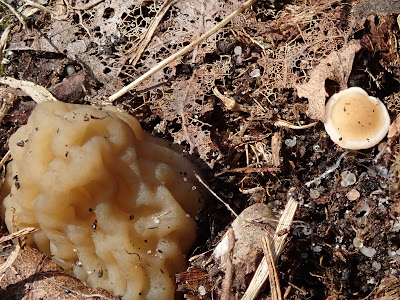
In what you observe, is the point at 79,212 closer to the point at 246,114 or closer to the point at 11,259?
the point at 11,259

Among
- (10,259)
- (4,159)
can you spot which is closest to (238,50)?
(4,159)

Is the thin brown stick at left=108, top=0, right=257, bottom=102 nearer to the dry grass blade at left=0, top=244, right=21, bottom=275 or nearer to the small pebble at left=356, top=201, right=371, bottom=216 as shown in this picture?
the dry grass blade at left=0, top=244, right=21, bottom=275

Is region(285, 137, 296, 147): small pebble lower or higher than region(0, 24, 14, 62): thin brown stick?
lower

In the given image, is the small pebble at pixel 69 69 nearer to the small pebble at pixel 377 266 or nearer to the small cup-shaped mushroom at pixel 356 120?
the small cup-shaped mushroom at pixel 356 120

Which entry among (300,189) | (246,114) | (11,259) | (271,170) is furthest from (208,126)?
(11,259)

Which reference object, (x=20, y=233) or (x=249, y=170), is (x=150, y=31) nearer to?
(x=249, y=170)

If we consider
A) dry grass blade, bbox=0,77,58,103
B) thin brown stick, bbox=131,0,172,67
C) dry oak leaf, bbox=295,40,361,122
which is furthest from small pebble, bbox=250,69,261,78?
dry grass blade, bbox=0,77,58,103
